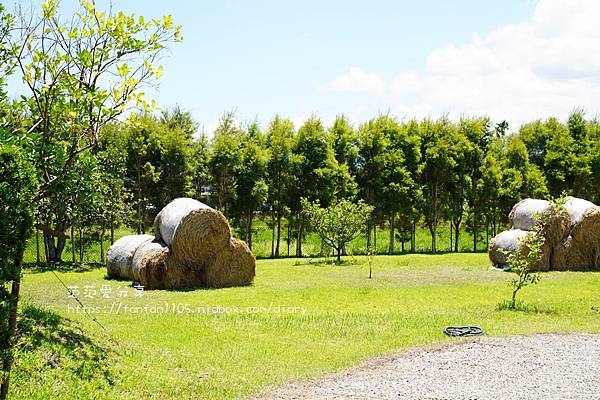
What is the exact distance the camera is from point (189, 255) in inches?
738

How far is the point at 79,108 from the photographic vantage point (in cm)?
670

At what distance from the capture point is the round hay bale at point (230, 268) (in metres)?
19.1

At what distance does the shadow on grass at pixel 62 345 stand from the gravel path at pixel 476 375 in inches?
91.8

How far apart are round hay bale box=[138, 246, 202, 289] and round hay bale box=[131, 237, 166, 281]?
0.15 feet

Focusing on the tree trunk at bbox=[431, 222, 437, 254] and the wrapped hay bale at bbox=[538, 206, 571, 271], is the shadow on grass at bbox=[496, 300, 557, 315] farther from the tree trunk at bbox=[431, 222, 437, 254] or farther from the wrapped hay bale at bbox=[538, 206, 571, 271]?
the tree trunk at bbox=[431, 222, 437, 254]

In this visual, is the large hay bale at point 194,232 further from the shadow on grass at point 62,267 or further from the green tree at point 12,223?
the green tree at point 12,223

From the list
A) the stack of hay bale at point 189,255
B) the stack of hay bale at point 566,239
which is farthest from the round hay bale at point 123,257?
the stack of hay bale at point 566,239

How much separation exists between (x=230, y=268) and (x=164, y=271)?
2151 millimetres

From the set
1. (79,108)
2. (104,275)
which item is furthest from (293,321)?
(104,275)

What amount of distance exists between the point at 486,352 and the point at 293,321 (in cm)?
407

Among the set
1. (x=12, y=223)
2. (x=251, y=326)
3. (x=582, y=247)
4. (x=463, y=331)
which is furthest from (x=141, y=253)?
(x=582, y=247)

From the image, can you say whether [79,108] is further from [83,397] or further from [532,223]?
[532,223]

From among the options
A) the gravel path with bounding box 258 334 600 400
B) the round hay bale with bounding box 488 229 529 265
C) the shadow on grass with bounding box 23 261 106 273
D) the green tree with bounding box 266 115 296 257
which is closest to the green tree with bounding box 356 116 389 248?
the green tree with bounding box 266 115 296 257

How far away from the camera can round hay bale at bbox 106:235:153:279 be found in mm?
20031
